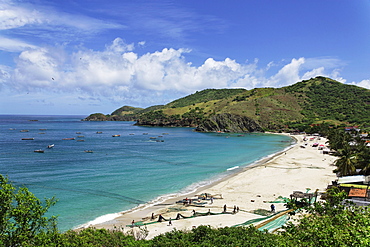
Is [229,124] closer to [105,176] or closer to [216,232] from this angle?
[105,176]

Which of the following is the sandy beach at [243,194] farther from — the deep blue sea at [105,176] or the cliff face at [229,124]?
the cliff face at [229,124]

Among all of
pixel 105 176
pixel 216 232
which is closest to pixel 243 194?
pixel 216 232

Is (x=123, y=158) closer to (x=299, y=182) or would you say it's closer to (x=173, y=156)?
(x=173, y=156)

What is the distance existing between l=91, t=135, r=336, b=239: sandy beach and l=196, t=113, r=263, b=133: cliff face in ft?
339

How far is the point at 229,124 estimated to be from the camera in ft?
550

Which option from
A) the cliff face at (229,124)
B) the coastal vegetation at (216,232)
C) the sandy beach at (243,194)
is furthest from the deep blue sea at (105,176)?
the cliff face at (229,124)

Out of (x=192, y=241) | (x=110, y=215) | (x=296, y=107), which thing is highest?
(x=296, y=107)

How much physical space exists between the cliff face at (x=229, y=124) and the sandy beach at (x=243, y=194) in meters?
103

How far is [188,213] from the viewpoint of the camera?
2842 cm

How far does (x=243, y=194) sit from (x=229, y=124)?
134 m

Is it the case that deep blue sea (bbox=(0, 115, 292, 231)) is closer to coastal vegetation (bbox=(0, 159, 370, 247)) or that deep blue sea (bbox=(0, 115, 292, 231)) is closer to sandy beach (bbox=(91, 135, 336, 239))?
sandy beach (bbox=(91, 135, 336, 239))

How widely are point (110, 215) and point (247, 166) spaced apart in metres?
36.0

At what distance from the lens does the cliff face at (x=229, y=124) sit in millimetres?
164375

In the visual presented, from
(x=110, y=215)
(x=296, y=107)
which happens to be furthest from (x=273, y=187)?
(x=296, y=107)
